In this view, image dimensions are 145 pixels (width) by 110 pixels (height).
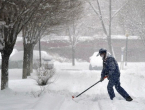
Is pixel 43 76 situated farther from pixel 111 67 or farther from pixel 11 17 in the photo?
pixel 111 67

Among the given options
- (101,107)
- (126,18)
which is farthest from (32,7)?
(126,18)

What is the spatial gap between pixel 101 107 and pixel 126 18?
14.9 m

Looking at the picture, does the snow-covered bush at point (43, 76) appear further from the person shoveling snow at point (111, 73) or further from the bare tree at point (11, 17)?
the person shoveling snow at point (111, 73)

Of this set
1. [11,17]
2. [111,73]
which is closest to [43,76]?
[11,17]

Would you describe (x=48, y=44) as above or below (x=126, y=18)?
below

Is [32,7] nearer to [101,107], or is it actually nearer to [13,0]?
[13,0]

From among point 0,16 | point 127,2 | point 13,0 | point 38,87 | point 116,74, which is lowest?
point 38,87

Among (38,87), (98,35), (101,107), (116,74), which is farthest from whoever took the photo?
(98,35)

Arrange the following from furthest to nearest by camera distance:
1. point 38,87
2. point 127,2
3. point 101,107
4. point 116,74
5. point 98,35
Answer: point 98,35, point 127,2, point 38,87, point 116,74, point 101,107

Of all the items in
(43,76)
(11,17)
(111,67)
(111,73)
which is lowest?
(43,76)

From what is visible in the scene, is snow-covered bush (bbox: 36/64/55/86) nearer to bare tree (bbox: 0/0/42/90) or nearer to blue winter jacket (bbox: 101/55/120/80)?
bare tree (bbox: 0/0/42/90)

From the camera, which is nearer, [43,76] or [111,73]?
[111,73]

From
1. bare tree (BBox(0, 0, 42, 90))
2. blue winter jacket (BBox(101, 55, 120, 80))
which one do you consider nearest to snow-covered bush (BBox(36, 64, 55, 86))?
bare tree (BBox(0, 0, 42, 90))

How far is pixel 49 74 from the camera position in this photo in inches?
357
